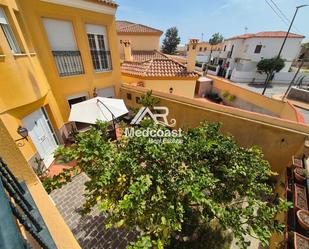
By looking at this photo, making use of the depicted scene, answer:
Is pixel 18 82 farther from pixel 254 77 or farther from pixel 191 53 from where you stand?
pixel 254 77

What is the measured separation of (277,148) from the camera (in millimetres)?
8078

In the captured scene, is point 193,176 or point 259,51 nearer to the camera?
point 193,176

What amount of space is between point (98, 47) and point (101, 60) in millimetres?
937

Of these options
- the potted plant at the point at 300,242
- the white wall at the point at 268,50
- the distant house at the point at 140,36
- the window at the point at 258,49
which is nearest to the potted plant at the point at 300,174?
the potted plant at the point at 300,242

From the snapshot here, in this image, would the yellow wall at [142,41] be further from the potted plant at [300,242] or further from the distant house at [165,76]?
the potted plant at [300,242]

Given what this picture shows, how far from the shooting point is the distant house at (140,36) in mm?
22797

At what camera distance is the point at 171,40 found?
5697cm

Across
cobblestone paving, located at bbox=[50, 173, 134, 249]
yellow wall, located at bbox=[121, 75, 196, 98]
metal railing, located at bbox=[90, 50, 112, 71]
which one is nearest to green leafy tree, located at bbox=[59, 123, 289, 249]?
cobblestone paving, located at bbox=[50, 173, 134, 249]

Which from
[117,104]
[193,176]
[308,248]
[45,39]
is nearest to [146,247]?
[193,176]

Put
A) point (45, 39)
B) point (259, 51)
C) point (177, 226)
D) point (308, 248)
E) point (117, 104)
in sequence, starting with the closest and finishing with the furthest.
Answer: point (177, 226) < point (308, 248) < point (45, 39) < point (117, 104) < point (259, 51)

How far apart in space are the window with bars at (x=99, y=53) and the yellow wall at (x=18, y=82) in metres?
3.75

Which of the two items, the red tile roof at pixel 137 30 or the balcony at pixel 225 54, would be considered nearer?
the red tile roof at pixel 137 30

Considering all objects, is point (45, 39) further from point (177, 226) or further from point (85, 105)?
point (177, 226)

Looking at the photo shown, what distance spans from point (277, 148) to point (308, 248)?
4888mm
